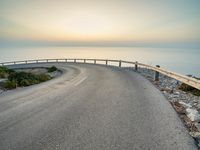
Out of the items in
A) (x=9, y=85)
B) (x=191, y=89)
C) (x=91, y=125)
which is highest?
(x=91, y=125)

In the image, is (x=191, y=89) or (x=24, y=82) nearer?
(x=191, y=89)

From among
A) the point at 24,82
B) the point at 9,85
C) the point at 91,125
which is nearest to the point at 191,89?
the point at 91,125

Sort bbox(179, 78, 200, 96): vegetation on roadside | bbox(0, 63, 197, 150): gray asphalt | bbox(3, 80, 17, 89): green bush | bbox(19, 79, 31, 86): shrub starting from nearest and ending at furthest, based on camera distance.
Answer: bbox(0, 63, 197, 150): gray asphalt → bbox(179, 78, 200, 96): vegetation on roadside → bbox(3, 80, 17, 89): green bush → bbox(19, 79, 31, 86): shrub

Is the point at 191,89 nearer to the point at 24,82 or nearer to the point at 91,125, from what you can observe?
the point at 91,125

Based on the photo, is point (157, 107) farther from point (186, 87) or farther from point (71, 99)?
point (186, 87)

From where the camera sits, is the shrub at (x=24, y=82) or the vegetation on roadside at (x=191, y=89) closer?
the vegetation on roadside at (x=191, y=89)

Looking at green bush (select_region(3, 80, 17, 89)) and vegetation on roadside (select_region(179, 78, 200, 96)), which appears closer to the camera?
vegetation on roadside (select_region(179, 78, 200, 96))

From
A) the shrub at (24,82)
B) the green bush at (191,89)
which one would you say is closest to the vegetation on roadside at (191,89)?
the green bush at (191,89)

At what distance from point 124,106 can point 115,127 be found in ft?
6.99

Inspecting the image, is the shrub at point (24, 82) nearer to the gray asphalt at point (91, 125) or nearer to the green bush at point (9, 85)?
the green bush at point (9, 85)

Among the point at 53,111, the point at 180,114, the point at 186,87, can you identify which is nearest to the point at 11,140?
the point at 53,111

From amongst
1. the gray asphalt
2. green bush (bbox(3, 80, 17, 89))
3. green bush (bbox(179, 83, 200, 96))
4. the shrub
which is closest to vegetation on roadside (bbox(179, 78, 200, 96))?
green bush (bbox(179, 83, 200, 96))

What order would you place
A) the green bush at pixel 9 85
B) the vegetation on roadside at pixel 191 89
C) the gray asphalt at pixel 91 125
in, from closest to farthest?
1. the gray asphalt at pixel 91 125
2. the vegetation on roadside at pixel 191 89
3. the green bush at pixel 9 85

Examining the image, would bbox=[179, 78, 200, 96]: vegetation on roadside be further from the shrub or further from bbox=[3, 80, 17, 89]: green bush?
bbox=[3, 80, 17, 89]: green bush
